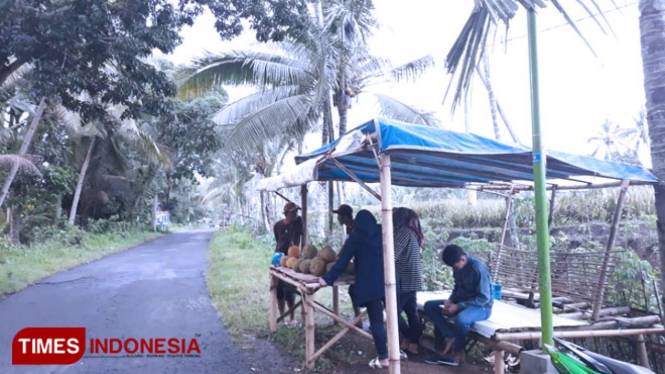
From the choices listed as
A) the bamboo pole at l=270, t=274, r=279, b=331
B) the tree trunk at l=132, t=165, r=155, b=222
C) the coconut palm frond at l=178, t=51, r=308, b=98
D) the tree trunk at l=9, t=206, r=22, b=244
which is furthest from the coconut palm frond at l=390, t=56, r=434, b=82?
the tree trunk at l=132, t=165, r=155, b=222

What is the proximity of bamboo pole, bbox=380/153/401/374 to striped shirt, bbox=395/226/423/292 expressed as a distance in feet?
3.90

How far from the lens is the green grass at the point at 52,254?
11.5 m

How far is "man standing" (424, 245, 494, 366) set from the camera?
4.84 meters

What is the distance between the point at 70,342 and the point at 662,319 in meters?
6.63

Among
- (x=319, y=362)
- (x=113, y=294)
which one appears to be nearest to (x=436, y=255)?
(x=319, y=362)

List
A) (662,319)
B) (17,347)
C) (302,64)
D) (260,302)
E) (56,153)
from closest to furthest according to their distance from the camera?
(662,319), (17,347), (260,302), (302,64), (56,153)

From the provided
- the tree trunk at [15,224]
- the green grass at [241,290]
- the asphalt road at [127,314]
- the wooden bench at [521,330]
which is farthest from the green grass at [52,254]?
the wooden bench at [521,330]

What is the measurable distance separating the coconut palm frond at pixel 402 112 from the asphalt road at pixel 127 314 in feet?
20.4

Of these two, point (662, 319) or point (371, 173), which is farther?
point (371, 173)

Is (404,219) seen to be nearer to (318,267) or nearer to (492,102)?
(318,267)

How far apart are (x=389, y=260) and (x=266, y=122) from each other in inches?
343

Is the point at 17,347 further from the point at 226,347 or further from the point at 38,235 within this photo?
the point at 38,235

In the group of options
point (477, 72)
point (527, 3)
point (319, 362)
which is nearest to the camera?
point (527, 3)

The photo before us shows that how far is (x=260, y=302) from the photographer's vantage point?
869cm
